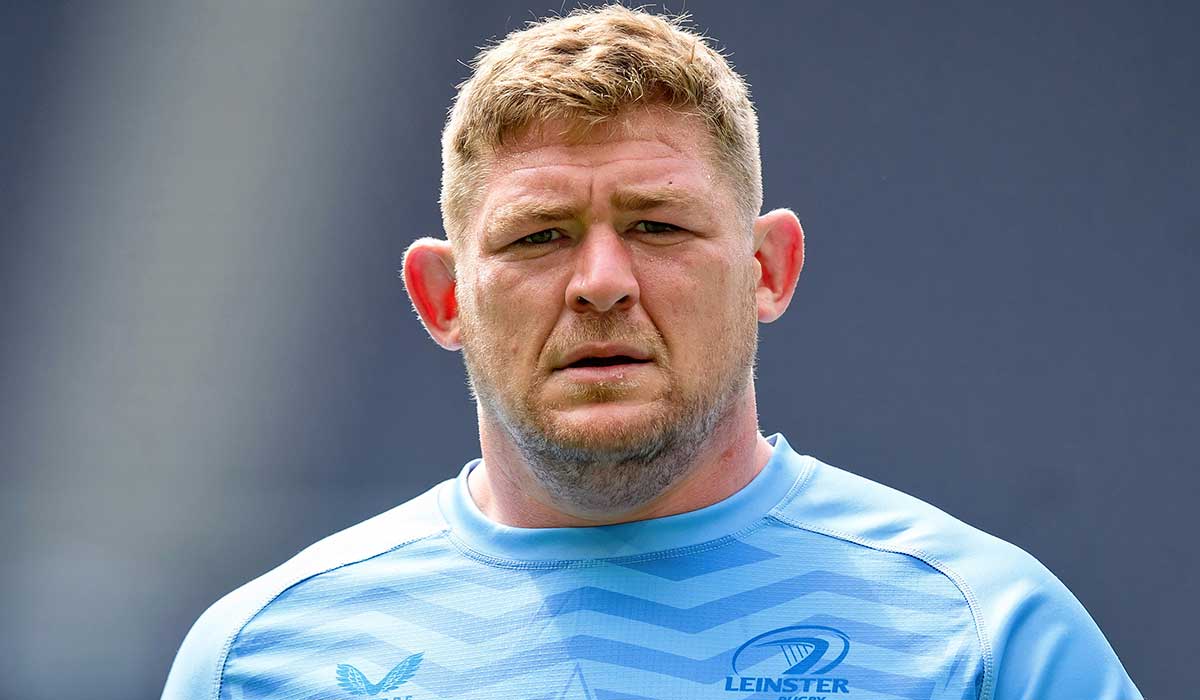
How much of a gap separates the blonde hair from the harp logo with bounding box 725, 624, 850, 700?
58 cm

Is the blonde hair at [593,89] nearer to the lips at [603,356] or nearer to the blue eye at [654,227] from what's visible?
the blue eye at [654,227]

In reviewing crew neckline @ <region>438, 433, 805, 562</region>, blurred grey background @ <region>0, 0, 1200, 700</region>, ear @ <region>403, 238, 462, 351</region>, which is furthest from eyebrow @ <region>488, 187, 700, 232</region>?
blurred grey background @ <region>0, 0, 1200, 700</region>

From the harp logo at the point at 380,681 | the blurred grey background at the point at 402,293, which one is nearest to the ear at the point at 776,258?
the harp logo at the point at 380,681

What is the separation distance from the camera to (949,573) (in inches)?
72.0

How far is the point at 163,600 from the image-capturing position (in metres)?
3.82


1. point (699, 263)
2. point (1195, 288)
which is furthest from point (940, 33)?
point (699, 263)

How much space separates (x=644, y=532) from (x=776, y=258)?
439 millimetres

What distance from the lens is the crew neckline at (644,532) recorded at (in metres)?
1.93

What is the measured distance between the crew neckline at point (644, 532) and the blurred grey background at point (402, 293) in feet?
5.49

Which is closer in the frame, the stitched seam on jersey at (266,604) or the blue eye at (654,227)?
the blue eye at (654,227)

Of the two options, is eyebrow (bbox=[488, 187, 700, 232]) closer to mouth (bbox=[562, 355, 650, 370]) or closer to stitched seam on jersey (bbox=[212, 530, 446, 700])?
mouth (bbox=[562, 355, 650, 370])

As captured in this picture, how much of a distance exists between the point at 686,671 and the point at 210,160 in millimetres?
2645

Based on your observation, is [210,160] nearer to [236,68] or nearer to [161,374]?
[236,68]

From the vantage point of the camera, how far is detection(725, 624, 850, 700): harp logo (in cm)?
175
